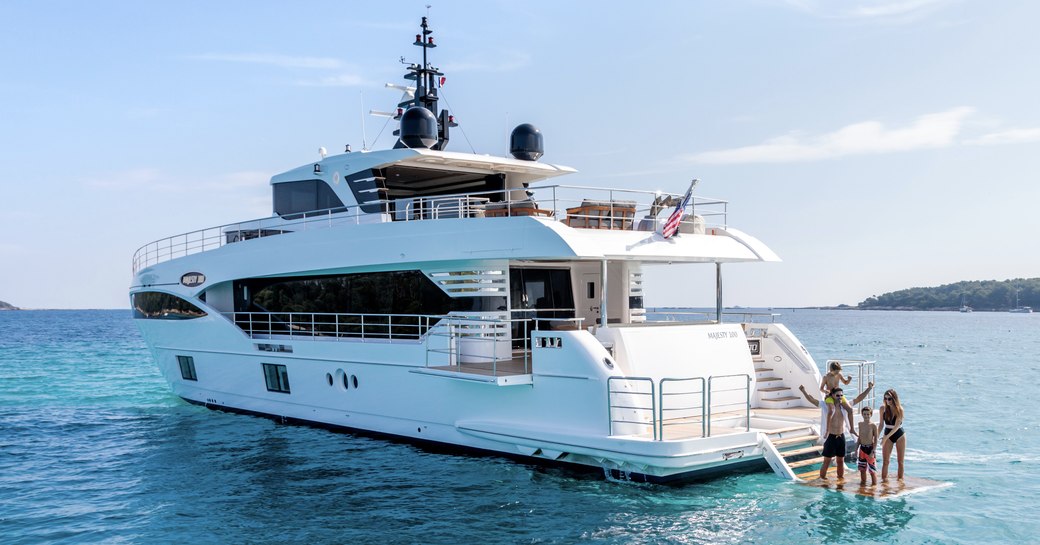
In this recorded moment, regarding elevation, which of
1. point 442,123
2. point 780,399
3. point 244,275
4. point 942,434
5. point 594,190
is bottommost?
point 942,434

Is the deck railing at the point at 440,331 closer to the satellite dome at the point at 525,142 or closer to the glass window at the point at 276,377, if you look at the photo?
the glass window at the point at 276,377

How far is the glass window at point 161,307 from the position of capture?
1745 centimetres

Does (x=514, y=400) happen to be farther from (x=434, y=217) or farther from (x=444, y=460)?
(x=434, y=217)

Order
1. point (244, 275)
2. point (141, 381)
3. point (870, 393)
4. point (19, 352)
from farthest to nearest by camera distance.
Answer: point (19, 352)
point (141, 381)
point (244, 275)
point (870, 393)

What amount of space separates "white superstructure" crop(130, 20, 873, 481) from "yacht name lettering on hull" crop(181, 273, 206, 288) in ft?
0.22

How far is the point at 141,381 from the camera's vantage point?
27.6m

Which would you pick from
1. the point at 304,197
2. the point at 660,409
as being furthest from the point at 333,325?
the point at 660,409

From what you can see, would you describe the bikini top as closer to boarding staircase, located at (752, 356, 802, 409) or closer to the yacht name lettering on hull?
boarding staircase, located at (752, 356, 802, 409)

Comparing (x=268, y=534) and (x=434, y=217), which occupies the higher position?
(x=434, y=217)

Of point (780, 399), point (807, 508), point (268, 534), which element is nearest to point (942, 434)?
point (780, 399)

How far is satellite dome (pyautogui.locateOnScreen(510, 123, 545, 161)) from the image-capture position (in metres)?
16.7

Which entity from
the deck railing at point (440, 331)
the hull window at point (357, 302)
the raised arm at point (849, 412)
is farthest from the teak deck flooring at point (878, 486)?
the hull window at point (357, 302)

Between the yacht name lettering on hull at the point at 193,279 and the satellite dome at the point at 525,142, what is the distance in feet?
22.8

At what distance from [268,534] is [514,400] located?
377cm
